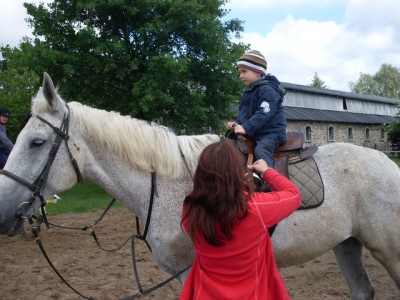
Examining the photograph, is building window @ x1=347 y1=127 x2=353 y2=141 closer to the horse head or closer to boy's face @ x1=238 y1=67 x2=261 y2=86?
boy's face @ x1=238 y1=67 x2=261 y2=86

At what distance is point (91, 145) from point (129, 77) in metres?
12.3

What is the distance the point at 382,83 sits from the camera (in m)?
60.0

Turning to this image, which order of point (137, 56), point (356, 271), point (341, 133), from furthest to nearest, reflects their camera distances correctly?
point (341, 133) < point (137, 56) < point (356, 271)

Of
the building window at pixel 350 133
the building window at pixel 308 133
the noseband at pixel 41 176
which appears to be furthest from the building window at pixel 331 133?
the noseband at pixel 41 176

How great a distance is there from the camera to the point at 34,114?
2.69m

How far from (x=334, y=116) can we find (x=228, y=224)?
38651 mm

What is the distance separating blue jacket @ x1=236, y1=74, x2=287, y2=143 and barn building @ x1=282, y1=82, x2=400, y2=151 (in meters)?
28.6

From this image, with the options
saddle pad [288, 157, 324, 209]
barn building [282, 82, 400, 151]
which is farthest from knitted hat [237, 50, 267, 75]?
barn building [282, 82, 400, 151]

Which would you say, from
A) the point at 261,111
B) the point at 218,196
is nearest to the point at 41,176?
the point at 218,196

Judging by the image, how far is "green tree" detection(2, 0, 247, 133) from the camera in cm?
1366

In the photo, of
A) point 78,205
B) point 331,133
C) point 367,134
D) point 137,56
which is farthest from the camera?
point 367,134

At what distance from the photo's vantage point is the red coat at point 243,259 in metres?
1.82

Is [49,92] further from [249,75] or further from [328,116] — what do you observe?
[328,116]

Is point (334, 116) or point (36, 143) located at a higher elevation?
point (334, 116)
